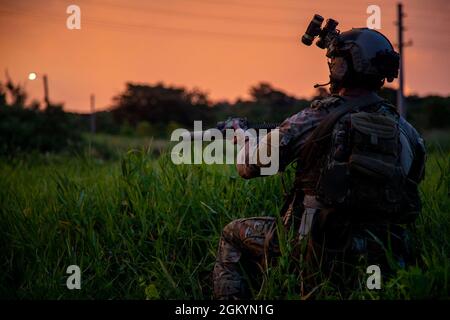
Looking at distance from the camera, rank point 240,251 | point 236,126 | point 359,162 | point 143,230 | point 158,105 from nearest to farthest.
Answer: point 359,162 → point 240,251 → point 236,126 → point 143,230 → point 158,105

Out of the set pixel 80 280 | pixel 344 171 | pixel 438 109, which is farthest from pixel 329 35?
pixel 438 109

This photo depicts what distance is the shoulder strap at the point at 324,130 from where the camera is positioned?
3373 millimetres

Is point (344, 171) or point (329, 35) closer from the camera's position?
point (344, 171)

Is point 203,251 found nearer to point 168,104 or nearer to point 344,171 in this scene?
point 344,171

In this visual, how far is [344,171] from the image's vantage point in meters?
3.31

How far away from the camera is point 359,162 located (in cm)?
327

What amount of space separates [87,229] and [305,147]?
238 centimetres

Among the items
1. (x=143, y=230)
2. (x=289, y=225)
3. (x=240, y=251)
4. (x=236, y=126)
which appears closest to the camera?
(x=289, y=225)

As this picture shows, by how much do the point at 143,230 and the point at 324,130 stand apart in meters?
2.04

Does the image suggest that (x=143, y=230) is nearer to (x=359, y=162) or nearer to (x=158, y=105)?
(x=359, y=162)

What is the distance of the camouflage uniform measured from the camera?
11.4 ft

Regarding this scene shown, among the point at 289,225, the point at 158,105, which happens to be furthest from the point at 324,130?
the point at 158,105

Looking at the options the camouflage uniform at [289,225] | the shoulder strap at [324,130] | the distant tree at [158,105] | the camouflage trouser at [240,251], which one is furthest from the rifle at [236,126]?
the distant tree at [158,105]

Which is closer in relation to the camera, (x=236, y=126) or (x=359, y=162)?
(x=359, y=162)
